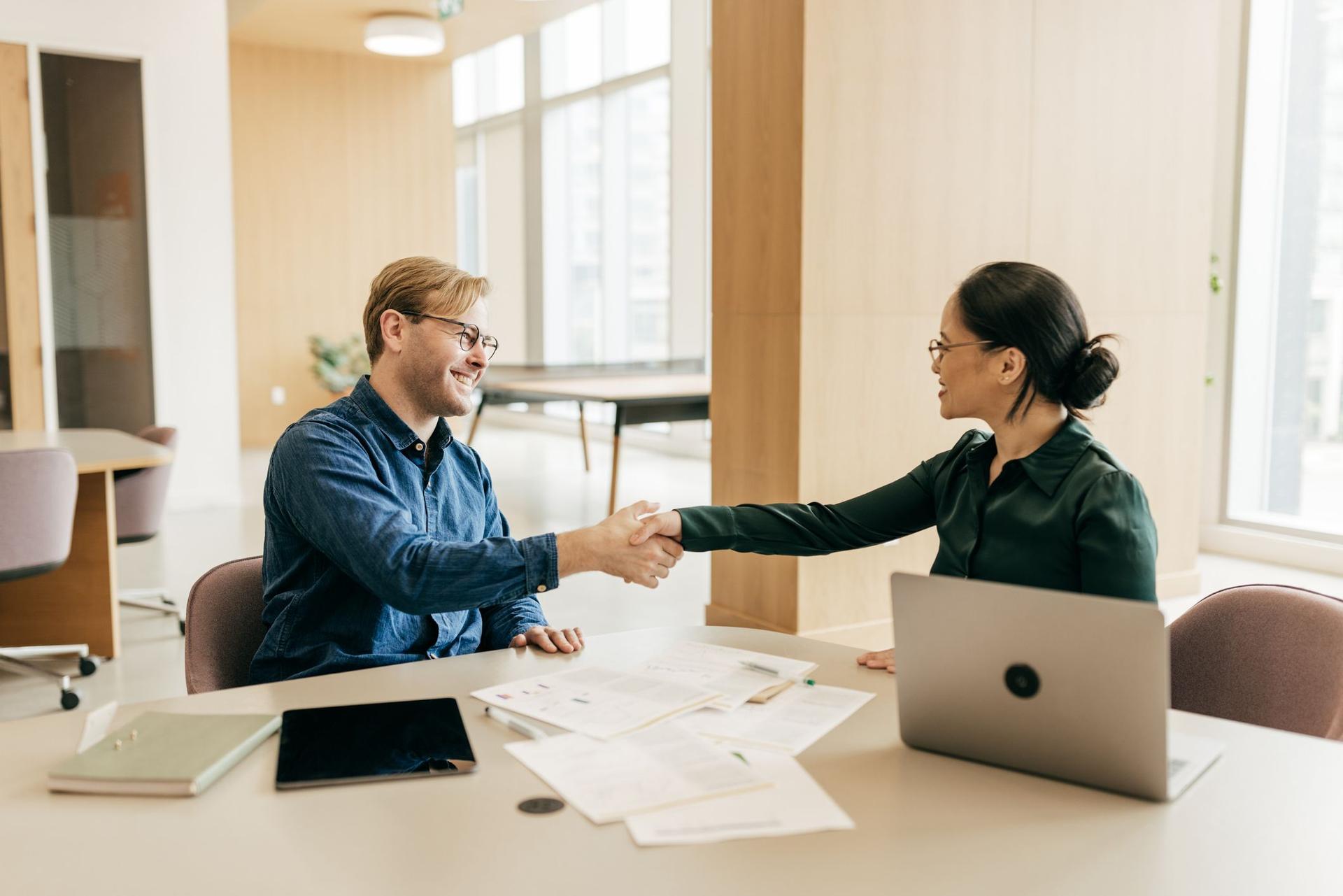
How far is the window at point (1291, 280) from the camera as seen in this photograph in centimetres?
576

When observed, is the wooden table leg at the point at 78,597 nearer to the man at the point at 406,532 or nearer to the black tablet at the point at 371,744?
the man at the point at 406,532

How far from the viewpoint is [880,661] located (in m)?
1.73

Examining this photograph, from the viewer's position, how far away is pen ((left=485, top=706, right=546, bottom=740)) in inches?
56.1

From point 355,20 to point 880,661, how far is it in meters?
8.80

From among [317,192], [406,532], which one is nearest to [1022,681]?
[406,532]

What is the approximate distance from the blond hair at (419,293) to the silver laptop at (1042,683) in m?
1.04

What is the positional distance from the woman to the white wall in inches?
233

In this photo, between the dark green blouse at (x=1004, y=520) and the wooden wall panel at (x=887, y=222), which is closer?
the dark green blouse at (x=1004, y=520)

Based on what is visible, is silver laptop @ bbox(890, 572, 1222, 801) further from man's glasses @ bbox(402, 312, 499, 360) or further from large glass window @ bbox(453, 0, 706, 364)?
large glass window @ bbox(453, 0, 706, 364)

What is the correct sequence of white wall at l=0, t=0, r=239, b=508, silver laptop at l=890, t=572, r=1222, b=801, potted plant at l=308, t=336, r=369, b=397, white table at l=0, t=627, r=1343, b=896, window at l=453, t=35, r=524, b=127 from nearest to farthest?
white table at l=0, t=627, r=1343, b=896, silver laptop at l=890, t=572, r=1222, b=801, white wall at l=0, t=0, r=239, b=508, potted plant at l=308, t=336, r=369, b=397, window at l=453, t=35, r=524, b=127

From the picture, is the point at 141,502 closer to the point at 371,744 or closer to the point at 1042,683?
the point at 371,744

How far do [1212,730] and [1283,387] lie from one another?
5.25 metres

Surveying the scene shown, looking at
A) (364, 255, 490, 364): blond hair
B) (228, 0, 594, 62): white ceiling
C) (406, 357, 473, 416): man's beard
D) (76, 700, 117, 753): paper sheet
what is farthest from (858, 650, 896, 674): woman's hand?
(228, 0, 594, 62): white ceiling

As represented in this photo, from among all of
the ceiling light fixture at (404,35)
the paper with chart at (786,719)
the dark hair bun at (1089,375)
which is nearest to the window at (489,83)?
the ceiling light fixture at (404,35)
